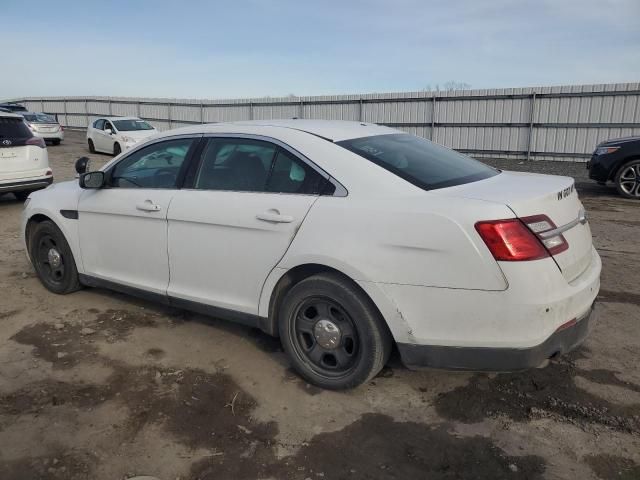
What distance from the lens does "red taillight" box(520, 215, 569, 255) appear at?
274 cm

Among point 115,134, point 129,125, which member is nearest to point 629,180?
point 115,134

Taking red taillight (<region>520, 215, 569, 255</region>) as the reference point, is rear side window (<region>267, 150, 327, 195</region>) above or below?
above

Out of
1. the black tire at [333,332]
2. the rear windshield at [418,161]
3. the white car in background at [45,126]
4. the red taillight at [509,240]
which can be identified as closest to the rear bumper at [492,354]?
the black tire at [333,332]

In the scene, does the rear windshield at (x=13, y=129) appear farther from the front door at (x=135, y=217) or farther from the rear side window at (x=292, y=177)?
the rear side window at (x=292, y=177)

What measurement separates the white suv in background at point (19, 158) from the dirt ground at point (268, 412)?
5.63m

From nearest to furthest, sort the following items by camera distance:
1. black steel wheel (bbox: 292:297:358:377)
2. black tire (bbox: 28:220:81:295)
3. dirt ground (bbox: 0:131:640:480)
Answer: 1. dirt ground (bbox: 0:131:640:480)
2. black steel wheel (bbox: 292:297:358:377)
3. black tire (bbox: 28:220:81:295)

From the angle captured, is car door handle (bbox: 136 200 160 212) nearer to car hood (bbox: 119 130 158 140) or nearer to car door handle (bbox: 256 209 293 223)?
car door handle (bbox: 256 209 293 223)

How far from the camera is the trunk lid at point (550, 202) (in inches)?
111

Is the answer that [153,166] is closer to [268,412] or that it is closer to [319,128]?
[319,128]

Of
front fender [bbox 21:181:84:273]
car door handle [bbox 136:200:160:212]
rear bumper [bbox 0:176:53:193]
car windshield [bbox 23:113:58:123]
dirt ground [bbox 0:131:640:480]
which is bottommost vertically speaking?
dirt ground [bbox 0:131:640:480]

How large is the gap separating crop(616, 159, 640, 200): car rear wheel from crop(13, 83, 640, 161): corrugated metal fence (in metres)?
5.68

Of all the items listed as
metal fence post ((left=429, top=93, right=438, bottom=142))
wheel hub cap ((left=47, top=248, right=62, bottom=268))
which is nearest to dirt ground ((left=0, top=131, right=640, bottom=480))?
wheel hub cap ((left=47, top=248, right=62, bottom=268))

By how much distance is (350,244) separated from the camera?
2986mm

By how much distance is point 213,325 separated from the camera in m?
4.34
